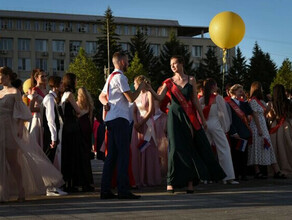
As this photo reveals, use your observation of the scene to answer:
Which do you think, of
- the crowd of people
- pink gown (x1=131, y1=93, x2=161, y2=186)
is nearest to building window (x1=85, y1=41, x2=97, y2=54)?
the crowd of people

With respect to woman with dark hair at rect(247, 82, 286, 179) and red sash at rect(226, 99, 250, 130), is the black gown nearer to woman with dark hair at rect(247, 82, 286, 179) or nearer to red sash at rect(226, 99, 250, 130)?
red sash at rect(226, 99, 250, 130)

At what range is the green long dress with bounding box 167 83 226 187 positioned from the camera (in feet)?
30.6

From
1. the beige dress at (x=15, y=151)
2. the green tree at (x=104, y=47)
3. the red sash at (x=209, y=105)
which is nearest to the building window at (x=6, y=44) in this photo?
the green tree at (x=104, y=47)

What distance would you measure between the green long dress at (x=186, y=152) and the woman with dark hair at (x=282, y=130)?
13.4 feet

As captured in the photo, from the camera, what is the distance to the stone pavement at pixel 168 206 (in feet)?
22.1

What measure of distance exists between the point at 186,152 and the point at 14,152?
8.94 feet

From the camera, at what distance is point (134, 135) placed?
11.5 meters

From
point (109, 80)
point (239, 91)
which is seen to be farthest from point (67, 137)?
point (239, 91)

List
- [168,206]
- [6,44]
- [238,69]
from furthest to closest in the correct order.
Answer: [6,44] < [238,69] < [168,206]

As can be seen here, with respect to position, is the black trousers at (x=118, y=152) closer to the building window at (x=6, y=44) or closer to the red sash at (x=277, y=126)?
the red sash at (x=277, y=126)

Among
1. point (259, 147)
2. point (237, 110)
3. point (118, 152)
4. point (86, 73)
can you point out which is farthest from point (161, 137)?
point (86, 73)

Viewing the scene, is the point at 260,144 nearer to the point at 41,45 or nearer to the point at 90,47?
the point at 41,45

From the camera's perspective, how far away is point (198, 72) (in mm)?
83188

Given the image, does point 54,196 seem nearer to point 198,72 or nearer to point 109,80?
point 109,80
